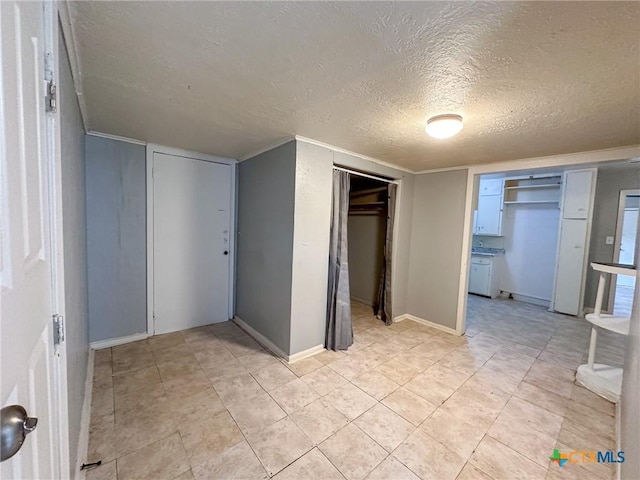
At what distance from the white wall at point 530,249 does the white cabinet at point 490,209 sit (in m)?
0.26

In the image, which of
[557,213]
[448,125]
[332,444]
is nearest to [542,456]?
[332,444]

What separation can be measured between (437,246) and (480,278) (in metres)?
2.39

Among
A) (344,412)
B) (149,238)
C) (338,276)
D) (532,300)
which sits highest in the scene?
(149,238)

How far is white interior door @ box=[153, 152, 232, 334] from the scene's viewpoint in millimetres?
2945

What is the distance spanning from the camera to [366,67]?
1.31 metres

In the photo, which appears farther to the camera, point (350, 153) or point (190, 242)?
point (190, 242)

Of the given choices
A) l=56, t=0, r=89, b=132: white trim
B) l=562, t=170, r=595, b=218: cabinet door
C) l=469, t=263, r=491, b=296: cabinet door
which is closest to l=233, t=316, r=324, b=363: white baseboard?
l=56, t=0, r=89, b=132: white trim

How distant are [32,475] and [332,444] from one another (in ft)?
4.75

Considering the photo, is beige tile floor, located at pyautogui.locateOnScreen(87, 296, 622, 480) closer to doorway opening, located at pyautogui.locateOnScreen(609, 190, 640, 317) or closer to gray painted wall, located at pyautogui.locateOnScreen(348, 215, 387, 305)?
gray painted wall, located at pyautogui.locateOnScreen(348, 215, 387, 305)

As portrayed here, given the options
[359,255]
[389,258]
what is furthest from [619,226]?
[359,255]

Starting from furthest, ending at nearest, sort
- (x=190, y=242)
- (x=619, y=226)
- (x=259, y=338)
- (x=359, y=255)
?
1. (x=359, y=255)
2. (x=619, y=226)
3. (x=190, y=242)
4. (x=259, y=338)

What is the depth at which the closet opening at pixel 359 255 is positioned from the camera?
2.80 m

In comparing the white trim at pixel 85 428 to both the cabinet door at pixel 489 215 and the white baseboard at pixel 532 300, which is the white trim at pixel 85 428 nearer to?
the white baseboard at pixel 532 300

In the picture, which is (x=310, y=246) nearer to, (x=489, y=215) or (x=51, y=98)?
(x=51, y=98)
